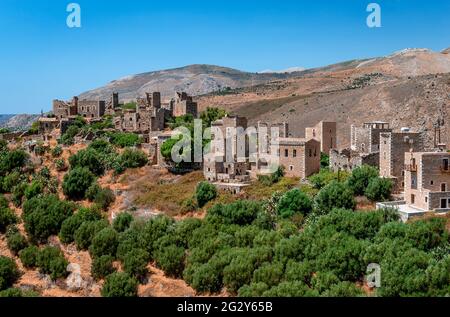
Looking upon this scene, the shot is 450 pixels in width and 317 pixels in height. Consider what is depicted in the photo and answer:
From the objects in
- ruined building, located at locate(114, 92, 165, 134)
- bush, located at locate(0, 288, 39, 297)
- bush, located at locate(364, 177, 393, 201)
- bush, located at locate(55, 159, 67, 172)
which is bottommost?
bush, located at locate(0, 288, 39, 297)

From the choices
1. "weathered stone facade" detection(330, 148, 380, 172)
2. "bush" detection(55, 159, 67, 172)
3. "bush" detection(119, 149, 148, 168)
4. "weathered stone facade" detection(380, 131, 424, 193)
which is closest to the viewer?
"weathered stone facade" detection(380, 131, 424, 193)

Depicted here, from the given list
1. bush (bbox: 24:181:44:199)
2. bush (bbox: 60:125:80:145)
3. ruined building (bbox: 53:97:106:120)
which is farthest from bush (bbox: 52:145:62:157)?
ruined building (bbox: 53:97:106:120)

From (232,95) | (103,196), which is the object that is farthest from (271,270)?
(232,95)

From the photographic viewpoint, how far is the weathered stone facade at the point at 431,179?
28.1m

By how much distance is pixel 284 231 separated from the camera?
2827cm

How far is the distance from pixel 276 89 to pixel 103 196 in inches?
2874

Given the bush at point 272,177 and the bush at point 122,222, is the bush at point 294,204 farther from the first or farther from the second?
the bush at point 122,222

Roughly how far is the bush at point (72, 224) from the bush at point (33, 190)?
22.3ft

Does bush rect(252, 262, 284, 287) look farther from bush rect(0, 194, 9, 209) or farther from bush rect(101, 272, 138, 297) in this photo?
bush rect(0, 194, 9, 209)

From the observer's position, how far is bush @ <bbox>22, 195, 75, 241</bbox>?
3544cm

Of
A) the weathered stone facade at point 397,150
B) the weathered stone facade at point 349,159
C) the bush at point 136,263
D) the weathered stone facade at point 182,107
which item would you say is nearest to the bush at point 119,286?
the bush at point 136,263

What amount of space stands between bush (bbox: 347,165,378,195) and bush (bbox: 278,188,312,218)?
2.52m

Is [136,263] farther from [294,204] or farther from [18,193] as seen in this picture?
[18,193]

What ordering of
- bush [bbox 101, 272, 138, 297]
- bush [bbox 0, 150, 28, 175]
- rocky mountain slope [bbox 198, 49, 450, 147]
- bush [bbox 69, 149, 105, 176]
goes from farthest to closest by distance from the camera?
rocky mountain slope [bbox 198, 49, 450, 147] → bush [bbox 0, 150, 28, 175] → bush [bbox 69, 149, 105, 176] → bush [bbox 101, 272, 138, 297]
